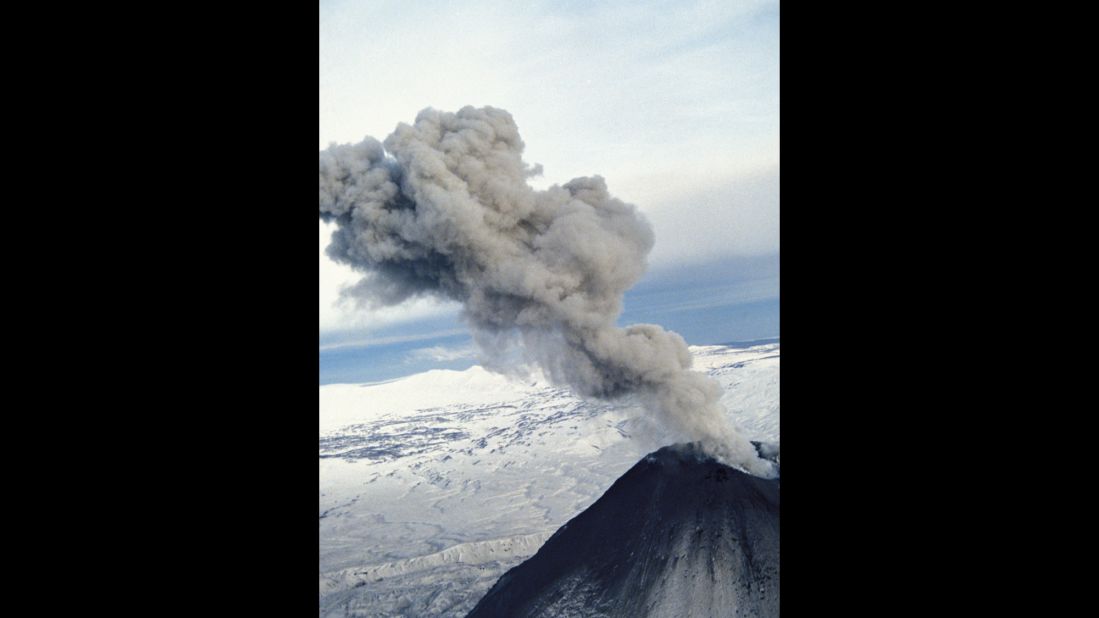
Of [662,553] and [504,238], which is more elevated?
[504,238]

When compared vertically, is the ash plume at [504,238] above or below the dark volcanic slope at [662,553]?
above

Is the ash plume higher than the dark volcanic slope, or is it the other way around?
the ash plume
